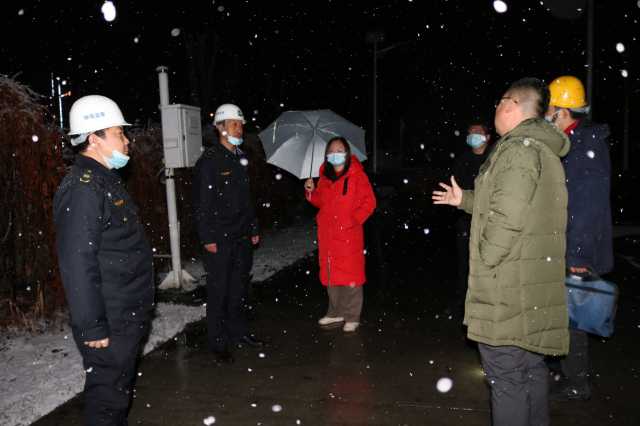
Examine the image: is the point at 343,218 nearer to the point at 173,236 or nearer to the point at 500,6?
the point at 173,236

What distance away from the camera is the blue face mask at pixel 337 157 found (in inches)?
231

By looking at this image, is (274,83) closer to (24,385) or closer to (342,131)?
(342,131)

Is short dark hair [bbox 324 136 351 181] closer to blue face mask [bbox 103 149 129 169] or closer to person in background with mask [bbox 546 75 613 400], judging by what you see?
person in background with mask [bbox 546 75 613 400]

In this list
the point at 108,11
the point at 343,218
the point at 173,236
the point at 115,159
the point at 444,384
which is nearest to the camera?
the point at 115,159

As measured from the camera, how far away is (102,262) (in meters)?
3.16

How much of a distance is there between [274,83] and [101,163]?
19.4 metres

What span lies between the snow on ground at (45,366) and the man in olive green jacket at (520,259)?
3216 millimetres

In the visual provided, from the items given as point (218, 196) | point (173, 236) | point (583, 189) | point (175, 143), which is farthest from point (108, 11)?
point (583, 189)

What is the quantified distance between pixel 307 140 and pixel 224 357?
2.57m

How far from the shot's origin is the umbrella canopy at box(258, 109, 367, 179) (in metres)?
6.42

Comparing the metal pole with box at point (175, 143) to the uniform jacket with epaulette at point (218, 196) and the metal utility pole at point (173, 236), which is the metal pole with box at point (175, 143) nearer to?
the metal utility pole at point (173, 236)

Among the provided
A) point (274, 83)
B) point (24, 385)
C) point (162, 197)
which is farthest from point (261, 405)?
point (274, 83)

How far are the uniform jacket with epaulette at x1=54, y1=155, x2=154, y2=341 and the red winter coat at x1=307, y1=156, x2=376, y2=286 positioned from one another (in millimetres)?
2849

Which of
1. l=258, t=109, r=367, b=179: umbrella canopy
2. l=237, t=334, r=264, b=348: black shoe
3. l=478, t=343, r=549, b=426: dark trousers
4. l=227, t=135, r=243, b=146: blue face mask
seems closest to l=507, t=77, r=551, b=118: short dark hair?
l=478, t=343, r=549, b=426: dark trousers
